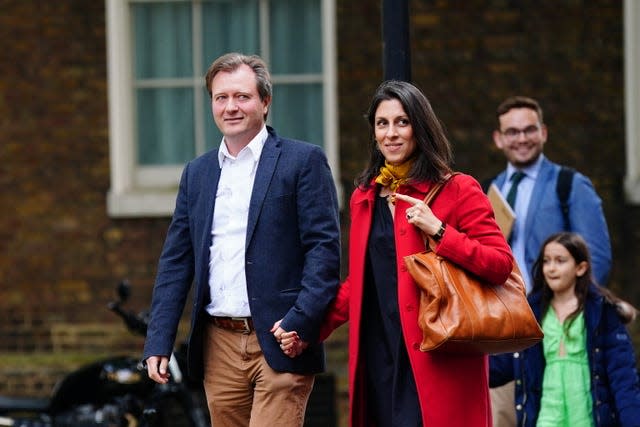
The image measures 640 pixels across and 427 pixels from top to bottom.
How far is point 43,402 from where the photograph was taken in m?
7.73

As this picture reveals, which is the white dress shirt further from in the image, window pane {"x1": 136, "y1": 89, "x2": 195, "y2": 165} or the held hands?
window pane {"x1": 136, "y1": 89, "x2": 195, "y2": 165}

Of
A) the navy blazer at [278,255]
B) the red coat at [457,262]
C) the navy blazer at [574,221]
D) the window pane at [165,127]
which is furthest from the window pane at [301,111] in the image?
the red coat at [457,262]

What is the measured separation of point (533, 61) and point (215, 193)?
4.60 metres

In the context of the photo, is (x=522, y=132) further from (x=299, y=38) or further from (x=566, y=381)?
(x=299, y=38)

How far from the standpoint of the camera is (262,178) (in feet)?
15.6

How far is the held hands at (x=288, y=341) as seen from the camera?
4582 millimetres


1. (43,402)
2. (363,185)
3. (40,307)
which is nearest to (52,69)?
(40,307)

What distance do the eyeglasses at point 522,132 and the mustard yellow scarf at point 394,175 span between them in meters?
1.87

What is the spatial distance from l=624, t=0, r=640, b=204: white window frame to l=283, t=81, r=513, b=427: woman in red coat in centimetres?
460

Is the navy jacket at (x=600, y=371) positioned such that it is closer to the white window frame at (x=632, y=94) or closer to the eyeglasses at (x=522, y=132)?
the eyeglasses at (x=522, y=132)

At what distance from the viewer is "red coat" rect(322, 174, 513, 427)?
14.1ft

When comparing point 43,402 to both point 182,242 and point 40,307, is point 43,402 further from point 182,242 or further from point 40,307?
point 182,242

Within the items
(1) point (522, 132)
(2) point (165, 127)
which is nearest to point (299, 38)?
(2) point (165, 127)

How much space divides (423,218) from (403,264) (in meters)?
0.20
